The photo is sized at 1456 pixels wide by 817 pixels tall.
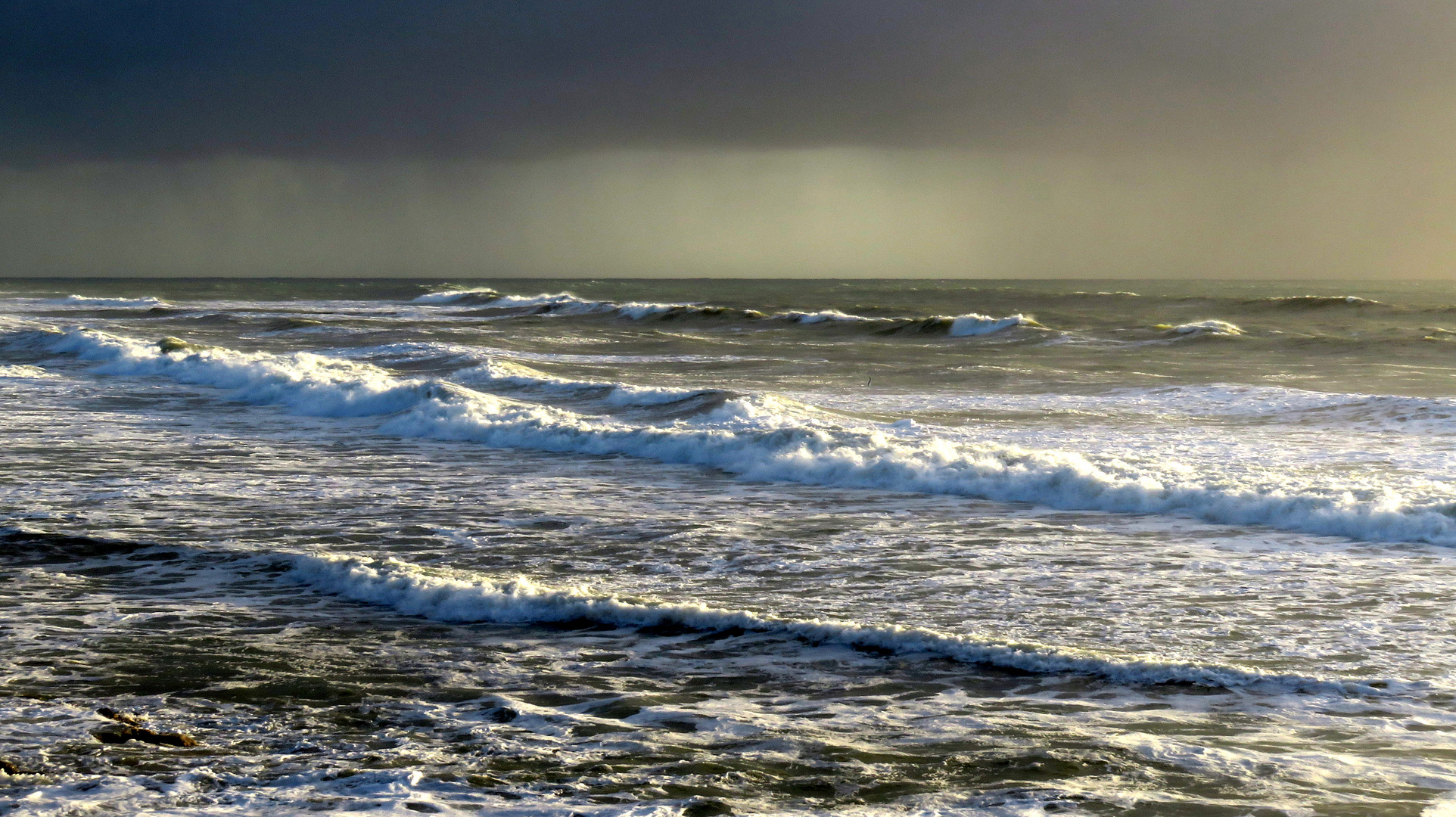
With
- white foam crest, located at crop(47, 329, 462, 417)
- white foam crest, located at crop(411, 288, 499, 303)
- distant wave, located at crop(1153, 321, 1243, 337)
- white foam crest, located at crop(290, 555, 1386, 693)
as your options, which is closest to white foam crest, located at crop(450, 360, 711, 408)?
white foam crest, located at crop(47, 329, 462, 417)

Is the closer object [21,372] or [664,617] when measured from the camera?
[664,617]

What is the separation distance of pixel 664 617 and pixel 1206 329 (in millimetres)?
34925

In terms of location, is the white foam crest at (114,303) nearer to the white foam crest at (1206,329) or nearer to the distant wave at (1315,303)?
the white foam crest at (1206,329)

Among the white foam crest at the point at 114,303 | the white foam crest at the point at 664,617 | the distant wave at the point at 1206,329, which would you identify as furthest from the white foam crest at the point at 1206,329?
the white foam crest at the point at 114,303

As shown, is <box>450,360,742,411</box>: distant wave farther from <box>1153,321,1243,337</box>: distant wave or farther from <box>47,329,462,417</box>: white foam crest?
<box>1153,321,1243,337</box>: distant wave

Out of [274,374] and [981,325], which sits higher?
[981,325]

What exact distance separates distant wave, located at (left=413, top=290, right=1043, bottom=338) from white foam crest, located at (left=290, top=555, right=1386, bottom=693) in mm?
33406

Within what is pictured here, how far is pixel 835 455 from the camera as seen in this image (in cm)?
1327

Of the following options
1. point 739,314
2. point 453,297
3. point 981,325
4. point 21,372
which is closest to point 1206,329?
point 981,325

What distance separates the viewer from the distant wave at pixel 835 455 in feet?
33.1

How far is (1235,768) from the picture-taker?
4.91 metres

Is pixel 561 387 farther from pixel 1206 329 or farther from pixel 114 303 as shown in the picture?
pixel 114 303

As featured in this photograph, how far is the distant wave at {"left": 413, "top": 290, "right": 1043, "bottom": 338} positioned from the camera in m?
41.9

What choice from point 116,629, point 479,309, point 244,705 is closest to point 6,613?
point 116,629
